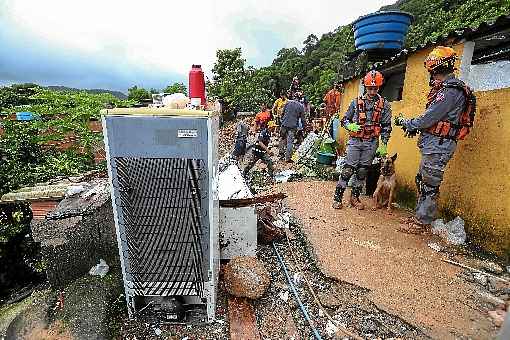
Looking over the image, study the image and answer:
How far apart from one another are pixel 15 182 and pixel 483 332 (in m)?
6.25

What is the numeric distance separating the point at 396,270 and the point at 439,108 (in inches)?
66.1

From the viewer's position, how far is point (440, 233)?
12.3 feet

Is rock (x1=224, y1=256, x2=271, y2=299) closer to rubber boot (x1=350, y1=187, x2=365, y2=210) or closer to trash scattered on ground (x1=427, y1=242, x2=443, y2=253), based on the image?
trash scattered on ground (x1=427, y1=242, x2=443, y2=253)

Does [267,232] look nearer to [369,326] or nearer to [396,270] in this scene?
[396,270]

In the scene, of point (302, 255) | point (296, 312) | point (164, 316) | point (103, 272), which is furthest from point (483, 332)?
point (103, 272)

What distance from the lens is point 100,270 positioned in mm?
Result: 2795

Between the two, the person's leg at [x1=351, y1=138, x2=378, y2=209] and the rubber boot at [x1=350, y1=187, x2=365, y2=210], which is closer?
the person's leg at [x1=351, y1=138, x2=378, y2=209]

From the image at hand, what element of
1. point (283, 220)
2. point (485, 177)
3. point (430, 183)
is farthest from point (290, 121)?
point (485, 177)

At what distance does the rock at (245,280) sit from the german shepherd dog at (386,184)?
8.37 feet

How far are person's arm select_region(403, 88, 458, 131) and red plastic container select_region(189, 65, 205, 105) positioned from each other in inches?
93.7

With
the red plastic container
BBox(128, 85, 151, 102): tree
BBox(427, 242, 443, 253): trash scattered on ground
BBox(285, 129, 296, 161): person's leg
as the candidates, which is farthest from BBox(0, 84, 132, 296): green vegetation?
BBox(427, 242, 443, 253): trash scattered on ground

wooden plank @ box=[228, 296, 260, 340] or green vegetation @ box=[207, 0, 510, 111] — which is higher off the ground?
green vegetation @ box=[207, 0, 510, 111]

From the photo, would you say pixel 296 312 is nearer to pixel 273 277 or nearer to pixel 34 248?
pixel 273 277

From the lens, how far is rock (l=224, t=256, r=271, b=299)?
261 centimetres
